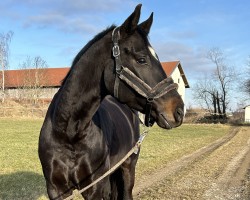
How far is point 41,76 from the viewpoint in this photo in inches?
2269

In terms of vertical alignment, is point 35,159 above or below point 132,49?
below

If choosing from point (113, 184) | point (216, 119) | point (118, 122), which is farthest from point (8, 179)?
point (216, 119)

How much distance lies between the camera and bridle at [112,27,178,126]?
2715mm

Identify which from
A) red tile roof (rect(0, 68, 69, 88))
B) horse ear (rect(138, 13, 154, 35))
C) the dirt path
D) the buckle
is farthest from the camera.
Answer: red tile roof (rect(0, 68, 69, 88))

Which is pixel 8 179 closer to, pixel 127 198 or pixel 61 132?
pixel 127 198

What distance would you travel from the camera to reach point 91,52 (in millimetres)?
3092

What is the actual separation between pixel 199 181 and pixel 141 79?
19.5ft

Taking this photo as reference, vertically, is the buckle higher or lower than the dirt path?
A: higher

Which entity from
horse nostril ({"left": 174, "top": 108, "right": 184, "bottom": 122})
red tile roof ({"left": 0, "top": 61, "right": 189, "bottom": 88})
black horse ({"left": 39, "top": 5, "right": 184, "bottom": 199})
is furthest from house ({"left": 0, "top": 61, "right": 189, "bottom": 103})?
horse nostril ({"left": 174, "top": 108, "right": 184, "bottom": 122})

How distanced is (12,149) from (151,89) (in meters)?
11.4

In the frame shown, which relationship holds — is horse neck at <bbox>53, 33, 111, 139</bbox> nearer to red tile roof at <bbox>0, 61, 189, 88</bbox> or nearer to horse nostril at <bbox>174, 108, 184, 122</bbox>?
horse nostril at <bbox>174, 108, 184, 122</bbox>

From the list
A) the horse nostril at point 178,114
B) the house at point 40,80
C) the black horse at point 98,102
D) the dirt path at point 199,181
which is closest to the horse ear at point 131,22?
the black horse at point 98,102

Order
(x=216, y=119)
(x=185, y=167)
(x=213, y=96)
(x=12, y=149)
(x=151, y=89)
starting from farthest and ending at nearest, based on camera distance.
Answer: (x=213, y=96), (x=216, y=119), (x=12, y=149), (x=185, y=167), (x=151, y=89)

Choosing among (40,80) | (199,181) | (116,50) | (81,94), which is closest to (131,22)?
(116,50)
